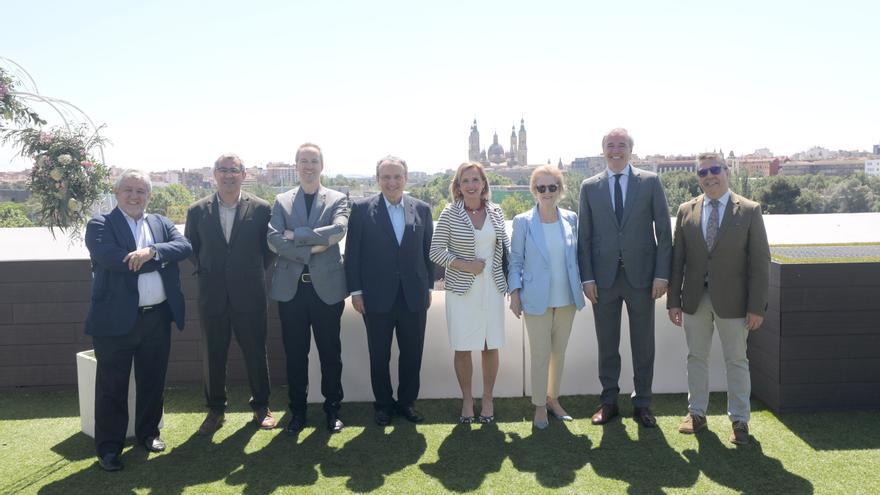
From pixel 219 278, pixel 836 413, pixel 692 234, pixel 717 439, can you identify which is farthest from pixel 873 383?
pixel 219 278

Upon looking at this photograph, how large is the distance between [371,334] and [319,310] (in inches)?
13.3

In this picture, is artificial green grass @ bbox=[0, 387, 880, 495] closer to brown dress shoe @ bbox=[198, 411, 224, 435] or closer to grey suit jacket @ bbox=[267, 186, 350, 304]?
brown dress shoe @ bbox=[198, 411, 224, 435]

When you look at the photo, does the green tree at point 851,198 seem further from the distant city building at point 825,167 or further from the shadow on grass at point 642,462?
the shadow on grass at point 642,462

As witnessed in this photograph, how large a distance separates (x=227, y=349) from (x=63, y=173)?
1.60 m

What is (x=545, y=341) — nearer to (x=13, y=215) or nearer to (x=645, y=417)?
(x=645, y=417)

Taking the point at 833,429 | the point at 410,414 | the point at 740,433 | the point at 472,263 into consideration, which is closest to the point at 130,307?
the point at 410,414

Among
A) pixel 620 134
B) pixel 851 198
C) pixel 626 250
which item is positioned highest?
pixel 620 134

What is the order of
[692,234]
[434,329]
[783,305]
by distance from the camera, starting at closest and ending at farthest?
[692,234]
[783,305]
[434,329]

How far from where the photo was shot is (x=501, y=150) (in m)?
158

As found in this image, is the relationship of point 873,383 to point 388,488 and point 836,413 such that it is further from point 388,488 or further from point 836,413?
point 388,488

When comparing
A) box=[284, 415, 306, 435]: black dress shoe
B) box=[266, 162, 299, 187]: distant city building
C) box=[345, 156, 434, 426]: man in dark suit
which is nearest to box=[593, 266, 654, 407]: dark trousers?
box=[345, 156, 434, 426]: man in dark suit

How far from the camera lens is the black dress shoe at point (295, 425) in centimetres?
344

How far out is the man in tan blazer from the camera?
309 cm

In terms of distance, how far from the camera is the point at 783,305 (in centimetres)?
347
